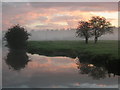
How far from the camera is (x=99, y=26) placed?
8800 cm

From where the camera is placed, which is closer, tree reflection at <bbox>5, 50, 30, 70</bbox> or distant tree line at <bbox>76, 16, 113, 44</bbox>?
tree reflection at <bbox>5, 50, 30, 70</bbox>

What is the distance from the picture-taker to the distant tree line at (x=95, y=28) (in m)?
87.6

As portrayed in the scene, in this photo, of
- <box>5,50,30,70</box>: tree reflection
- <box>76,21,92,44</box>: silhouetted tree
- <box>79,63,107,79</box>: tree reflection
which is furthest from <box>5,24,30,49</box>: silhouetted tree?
<box>79,63,107,79</box>: tree reflection

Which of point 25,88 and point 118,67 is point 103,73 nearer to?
point 118,67

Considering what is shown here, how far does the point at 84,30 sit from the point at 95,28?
3.61 meters

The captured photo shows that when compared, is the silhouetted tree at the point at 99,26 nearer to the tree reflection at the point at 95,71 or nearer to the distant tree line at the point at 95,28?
the distant tree line at the point at 95,28

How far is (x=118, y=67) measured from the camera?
33031 mm

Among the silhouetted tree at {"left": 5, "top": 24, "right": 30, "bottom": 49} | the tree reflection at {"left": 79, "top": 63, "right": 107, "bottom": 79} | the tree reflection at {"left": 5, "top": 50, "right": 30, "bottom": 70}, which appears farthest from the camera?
the silhouetted tree at {"left": 5, "top": 24, "right": 30, "bottom": 49}

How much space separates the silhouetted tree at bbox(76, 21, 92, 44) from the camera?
88312 millimetres

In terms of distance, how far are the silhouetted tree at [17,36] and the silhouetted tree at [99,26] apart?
21.6m

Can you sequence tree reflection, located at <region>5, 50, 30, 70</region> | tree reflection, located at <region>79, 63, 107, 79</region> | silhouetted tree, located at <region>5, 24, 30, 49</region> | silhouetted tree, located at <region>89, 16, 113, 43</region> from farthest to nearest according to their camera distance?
silhouetted tree, located at <region>89, 16, 113, 43</region>, silhouetted tree, located at <region>5, 24, 30, 49</region>, tree reflection, located at <region>5, 50, 30, 70</region>, tree reflection, located at <region>79, 63, 107, 79</region>

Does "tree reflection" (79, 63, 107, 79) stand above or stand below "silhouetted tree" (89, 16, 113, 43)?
below

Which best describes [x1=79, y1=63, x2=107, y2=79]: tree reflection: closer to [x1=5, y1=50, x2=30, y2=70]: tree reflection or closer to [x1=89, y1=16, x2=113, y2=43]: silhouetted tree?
[x1=5, y1=50, x2=30, y2=70]: tree reflection

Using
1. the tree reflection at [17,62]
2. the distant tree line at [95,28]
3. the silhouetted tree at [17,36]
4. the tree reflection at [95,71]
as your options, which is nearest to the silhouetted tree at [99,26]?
the distant tree line at [95,28]
